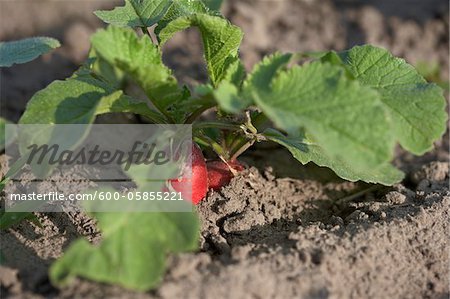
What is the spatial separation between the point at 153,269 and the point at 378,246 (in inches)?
31.0

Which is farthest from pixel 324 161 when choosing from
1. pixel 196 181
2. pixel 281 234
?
pixel 196 181

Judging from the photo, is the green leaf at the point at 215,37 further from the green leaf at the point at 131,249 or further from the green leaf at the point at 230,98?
the green leaf at the point at 131,249

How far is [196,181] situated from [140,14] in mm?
707

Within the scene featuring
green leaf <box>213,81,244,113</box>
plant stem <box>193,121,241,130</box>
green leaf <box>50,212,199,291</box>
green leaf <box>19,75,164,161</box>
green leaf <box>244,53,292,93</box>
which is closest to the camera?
green leaf <box>50,212,199,291</box>

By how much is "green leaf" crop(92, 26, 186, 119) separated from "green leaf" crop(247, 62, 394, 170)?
0.32m

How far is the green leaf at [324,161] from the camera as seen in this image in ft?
7.66

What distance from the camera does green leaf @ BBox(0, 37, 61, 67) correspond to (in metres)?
2.45

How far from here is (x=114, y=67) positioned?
2.01 m

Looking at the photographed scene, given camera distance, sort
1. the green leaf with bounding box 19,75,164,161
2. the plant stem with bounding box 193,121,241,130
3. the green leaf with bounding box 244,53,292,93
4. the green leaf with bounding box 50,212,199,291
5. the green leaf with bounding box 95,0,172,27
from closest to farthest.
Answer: the green leaf with bounding box 50,212,199,291
the green leaf with bounding box 244,53,292,93
the green leaf with bounding box 19,75,164,161
the plant stem with bounding box 193,121,241,130
the green leaf with bounding box 95,0,172,27

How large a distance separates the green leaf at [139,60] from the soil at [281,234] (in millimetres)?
488

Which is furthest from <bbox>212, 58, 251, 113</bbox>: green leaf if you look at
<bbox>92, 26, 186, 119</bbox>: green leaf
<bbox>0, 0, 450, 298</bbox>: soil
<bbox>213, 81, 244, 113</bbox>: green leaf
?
<bbox>0, 0, 450, 298</bbox>: soil

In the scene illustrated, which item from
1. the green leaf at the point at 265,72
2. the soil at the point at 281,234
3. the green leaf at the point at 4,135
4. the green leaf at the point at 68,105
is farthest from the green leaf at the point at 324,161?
the green leaf at the point at 4,135

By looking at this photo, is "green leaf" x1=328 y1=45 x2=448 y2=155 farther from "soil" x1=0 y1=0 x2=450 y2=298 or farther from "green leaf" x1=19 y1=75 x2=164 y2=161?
"green leaf" x1=19 y1=75 x2=164 y2=161

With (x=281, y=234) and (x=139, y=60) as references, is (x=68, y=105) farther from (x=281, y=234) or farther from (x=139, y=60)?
(x=281, y=234)
